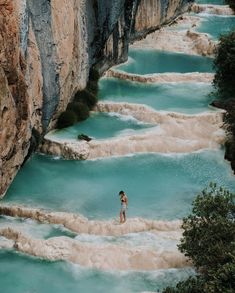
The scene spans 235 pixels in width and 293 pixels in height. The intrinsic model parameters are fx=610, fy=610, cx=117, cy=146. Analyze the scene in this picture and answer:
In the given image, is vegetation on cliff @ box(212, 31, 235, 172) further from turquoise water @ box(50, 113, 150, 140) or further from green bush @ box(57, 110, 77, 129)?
green bush @ box(57, 110, 77, 129)

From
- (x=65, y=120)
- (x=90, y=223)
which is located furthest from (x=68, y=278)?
(x=65, y=120)

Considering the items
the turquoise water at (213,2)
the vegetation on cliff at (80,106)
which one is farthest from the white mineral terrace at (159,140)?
the turquoise water at (213,2)

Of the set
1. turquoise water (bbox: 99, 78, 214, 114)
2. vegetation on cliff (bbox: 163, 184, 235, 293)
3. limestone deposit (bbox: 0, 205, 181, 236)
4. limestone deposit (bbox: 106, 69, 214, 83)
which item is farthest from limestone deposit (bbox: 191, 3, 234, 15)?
vegetation on cliff (bbox: 163, 184, 235, 293)

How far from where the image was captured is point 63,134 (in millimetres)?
34000

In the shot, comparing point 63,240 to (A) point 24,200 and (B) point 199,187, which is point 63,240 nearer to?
(A) point 24,200

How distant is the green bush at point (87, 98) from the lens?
1464 inches

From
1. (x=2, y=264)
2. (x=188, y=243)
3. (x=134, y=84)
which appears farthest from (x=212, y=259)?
(x=134, y=84)

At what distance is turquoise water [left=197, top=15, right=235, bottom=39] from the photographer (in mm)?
55312

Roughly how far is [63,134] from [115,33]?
1317 centimetres

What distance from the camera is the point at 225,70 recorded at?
39531 millimetres

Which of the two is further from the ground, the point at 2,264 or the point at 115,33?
the point at 115,33

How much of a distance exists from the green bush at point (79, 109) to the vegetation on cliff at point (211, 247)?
14.8m

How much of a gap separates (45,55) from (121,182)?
725 centimetres

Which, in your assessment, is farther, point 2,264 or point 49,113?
point 49,113
